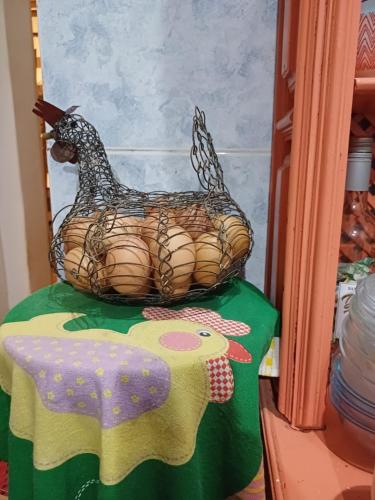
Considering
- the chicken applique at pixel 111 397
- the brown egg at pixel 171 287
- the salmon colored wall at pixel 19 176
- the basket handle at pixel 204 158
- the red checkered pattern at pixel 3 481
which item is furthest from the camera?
the salmon colored wall at pixel 19 176

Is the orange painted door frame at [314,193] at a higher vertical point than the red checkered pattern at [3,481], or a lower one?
higher

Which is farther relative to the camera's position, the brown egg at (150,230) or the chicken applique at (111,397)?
the brown egg at (150,230)

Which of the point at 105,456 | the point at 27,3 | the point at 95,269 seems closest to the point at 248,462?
the point at 105,456

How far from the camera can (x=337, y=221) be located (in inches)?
18.6

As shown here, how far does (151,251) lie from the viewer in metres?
0.50

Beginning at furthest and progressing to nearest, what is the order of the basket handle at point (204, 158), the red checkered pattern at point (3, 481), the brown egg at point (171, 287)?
1. the red checkered pattern at point (3, 481)
2. the basket handle at point (204, 158)
3. the brown egg at point (171, 287)

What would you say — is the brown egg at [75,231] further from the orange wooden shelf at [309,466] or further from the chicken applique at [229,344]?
the orange wooden shelf at [309,466]

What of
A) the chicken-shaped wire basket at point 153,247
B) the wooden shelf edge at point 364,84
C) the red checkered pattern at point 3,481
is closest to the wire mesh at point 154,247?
the chicken-shaped wire basket at point 153,247

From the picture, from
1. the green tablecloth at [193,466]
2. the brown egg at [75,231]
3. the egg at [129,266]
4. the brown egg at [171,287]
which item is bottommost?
the green tablecloth at [193,466]

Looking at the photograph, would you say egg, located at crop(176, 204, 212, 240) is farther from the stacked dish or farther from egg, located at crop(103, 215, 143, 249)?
the stacked dish

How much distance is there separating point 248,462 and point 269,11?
2.48 feet

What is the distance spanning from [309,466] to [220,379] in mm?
203

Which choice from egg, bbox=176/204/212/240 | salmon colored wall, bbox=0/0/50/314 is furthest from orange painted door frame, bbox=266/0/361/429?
salmon colored wall, bbox=0/0/50/314

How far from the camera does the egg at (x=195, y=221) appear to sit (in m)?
0.54
